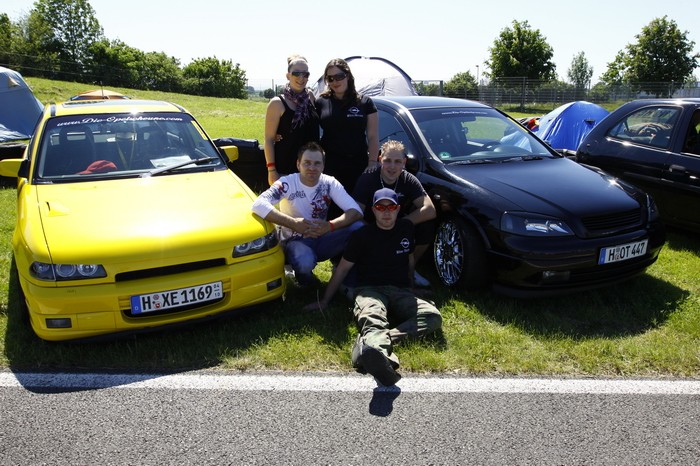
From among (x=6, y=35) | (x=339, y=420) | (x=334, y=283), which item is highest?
(x=6, y=35)

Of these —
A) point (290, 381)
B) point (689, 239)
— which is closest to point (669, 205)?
point (689, 239)

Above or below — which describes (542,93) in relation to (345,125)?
above

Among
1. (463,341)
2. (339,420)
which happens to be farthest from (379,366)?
(463,341)

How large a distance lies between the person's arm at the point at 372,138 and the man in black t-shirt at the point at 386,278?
0.94 m

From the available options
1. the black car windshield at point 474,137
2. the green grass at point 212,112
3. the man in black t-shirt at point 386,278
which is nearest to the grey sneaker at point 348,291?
the man in black t-shirt at point 386,278

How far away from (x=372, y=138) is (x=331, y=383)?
2407mm

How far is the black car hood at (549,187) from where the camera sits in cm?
418

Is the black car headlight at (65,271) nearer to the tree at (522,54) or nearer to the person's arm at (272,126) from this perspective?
the person's arm at (272,126)

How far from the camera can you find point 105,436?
269cm

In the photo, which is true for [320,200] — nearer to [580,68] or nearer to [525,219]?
[525,219]

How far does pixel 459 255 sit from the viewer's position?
4.46 m

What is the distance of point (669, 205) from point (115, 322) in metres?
5.30

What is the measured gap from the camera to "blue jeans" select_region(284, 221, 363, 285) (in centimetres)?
433

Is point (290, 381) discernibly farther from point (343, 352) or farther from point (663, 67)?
point (663, 67)
